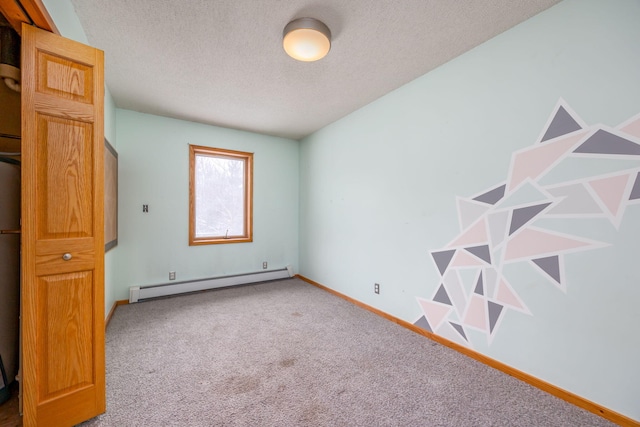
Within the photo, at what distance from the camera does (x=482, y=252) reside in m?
2.10

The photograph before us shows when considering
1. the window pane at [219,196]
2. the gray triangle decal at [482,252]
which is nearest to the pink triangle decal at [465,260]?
the gray triangle decal at [482,252]

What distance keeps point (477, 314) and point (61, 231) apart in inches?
115

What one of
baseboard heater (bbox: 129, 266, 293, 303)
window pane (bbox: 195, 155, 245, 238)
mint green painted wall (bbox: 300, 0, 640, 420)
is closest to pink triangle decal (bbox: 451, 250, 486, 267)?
mint green painted wall (bbox: 300, 0, 640, 420)

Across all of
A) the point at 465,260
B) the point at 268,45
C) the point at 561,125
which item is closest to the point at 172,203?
the point at 268,45

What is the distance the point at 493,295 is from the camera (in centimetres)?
203

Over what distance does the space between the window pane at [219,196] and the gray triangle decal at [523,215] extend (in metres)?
3.69

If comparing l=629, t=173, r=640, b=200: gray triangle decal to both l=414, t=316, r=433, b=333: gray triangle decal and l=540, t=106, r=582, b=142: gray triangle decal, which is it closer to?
l=540, t=106, r=582, b=142: gray triangle decal

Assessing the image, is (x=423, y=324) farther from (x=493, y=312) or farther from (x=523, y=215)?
(x=523, y=215)

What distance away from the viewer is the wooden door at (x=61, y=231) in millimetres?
1291

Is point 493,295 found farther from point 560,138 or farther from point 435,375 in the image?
point 560,138

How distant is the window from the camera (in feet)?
12.8

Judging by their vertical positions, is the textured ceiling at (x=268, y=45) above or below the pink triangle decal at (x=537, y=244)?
above

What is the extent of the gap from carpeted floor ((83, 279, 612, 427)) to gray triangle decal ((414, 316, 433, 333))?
4.3 inches

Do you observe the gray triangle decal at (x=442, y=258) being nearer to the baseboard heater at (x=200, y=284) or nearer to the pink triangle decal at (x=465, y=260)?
the pink triangle decal at (x=465, y=260)
